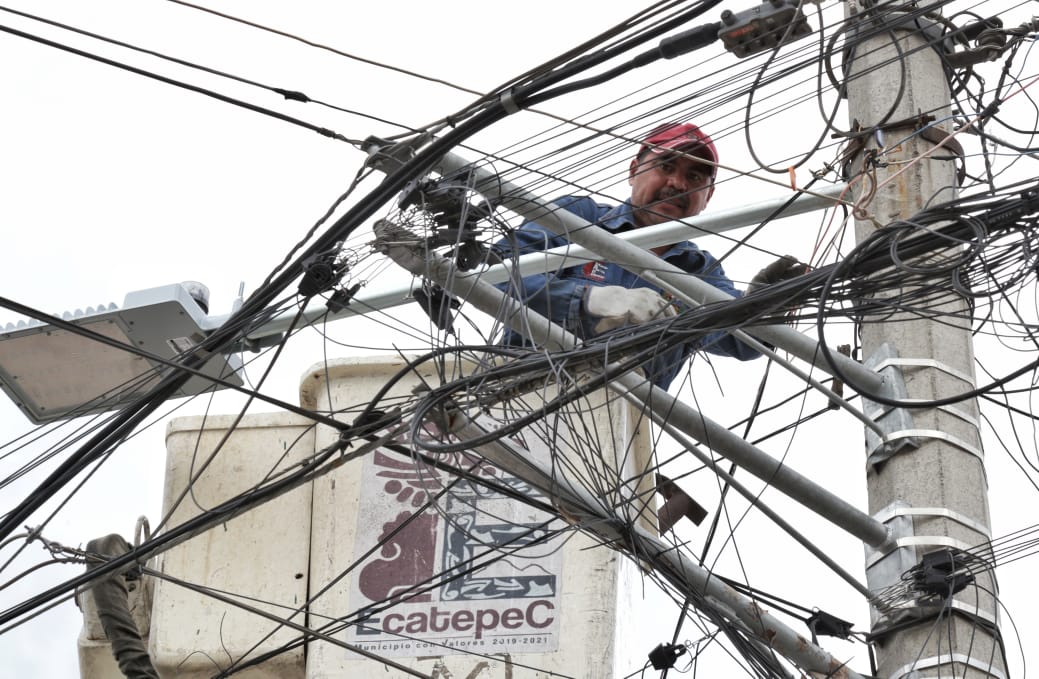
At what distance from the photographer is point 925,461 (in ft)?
17.6

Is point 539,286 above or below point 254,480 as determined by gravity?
below

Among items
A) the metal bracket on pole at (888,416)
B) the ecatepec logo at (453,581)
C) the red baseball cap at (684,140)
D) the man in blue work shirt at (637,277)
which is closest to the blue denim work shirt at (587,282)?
the man in blue work shirt at (637,277)

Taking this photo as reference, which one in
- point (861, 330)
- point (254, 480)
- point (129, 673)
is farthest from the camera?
point (254, 480)

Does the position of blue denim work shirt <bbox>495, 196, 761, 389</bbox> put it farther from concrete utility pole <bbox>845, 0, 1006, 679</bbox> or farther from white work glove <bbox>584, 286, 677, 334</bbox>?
concrete utility pole <bbox>845, 0, 1006, 679</bbox>

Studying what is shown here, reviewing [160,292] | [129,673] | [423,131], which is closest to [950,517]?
[423,131]

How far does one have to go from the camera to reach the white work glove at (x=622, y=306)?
565 cm

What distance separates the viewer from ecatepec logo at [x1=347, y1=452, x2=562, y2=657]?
7.68 meters

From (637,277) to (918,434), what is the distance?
65.4 inches

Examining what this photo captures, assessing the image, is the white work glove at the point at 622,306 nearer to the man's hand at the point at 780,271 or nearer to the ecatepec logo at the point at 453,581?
the man's hand at the point at 780,271

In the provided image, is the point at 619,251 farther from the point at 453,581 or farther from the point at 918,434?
the point at 453,581

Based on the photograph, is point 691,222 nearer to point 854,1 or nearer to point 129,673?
point 854,1

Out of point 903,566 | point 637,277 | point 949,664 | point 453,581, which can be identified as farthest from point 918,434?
point 453,581

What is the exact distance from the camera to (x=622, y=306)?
18.6 ft

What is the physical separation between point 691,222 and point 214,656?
3226 mm
